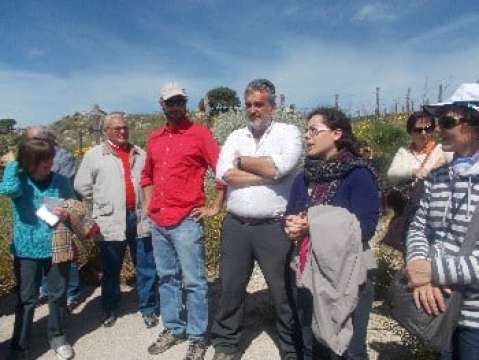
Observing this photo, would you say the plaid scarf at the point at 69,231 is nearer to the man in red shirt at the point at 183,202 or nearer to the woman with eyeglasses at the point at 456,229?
the man in red shirt at the point at 183,202

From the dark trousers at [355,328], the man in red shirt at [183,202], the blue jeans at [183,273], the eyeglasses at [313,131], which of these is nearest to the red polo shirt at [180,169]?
the man in red shirt at [183,202]

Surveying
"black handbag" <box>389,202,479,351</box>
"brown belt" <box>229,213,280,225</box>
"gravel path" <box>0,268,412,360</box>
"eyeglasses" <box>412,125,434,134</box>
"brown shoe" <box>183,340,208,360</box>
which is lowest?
"gravel path" <box>0,268,412,360</box>

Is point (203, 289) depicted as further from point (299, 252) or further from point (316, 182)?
point (316, 182)

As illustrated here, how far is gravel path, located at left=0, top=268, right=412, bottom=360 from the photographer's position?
391cm

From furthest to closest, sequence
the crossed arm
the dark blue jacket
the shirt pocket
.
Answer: the shirt pocket → the crossed arm → the dark blue jacket

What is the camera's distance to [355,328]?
2666mm

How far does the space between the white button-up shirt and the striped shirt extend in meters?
1.05

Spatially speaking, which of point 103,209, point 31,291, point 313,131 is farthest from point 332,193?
point 31,291

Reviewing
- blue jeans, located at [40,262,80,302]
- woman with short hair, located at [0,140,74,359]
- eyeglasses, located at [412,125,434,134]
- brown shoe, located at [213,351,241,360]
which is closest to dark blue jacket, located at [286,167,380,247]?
eyeglasses, located at [412,125,434,134]

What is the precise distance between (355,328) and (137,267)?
247 centimetres

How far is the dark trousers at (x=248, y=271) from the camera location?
3.33 metres

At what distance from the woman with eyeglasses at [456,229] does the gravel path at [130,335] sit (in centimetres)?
148

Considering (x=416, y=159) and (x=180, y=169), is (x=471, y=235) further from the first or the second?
(x=180, y=169)

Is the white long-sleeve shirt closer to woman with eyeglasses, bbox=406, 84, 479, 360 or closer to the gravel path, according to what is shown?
the gravel path
